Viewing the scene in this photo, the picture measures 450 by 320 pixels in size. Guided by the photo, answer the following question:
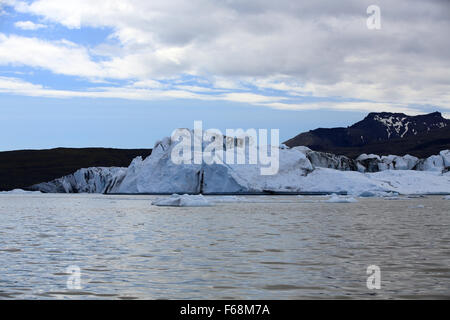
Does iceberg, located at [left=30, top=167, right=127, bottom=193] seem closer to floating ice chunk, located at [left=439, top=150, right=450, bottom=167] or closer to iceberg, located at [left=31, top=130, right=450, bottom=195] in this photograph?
iceberg, located at [left=31, top=130, right=450, bottom=195]

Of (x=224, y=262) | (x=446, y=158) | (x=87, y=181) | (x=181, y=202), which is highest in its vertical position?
(x=446, y=158)

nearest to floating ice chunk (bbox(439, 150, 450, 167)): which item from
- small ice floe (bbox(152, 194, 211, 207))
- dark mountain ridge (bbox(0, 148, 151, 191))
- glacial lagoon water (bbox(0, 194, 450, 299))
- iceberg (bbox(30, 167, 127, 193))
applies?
iceberg (bbox(30, 167, 127, 193))

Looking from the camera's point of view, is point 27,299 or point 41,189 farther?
point 41,189

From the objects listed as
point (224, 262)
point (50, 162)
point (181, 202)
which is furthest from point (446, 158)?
point (50, 162)

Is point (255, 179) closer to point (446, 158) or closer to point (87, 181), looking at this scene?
point (87, 181)

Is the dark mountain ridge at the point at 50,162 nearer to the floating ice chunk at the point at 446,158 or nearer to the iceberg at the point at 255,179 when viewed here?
the iceberg at the point at 255,179

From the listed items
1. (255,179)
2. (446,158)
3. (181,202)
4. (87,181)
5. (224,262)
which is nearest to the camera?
(224,262)

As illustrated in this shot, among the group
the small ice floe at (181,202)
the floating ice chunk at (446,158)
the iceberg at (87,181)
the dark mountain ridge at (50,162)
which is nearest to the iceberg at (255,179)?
the iceberg at (87,181)

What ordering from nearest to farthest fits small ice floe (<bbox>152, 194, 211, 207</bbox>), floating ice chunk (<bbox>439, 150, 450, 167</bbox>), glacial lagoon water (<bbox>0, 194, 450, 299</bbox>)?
glacial lagoon water (<bbox>0, 194, 450, 299</bbox>) → small ice floe (<bbox>152, 194, 211, 207</bbox>) → floating ice chunk (<bbox>439, 150, 450, 167</bbox>)

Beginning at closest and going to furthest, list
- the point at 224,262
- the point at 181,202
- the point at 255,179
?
1. the point at 224,262
2. the point at 181,202
3. the point at 255,179

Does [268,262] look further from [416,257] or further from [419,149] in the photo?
[419,149]
